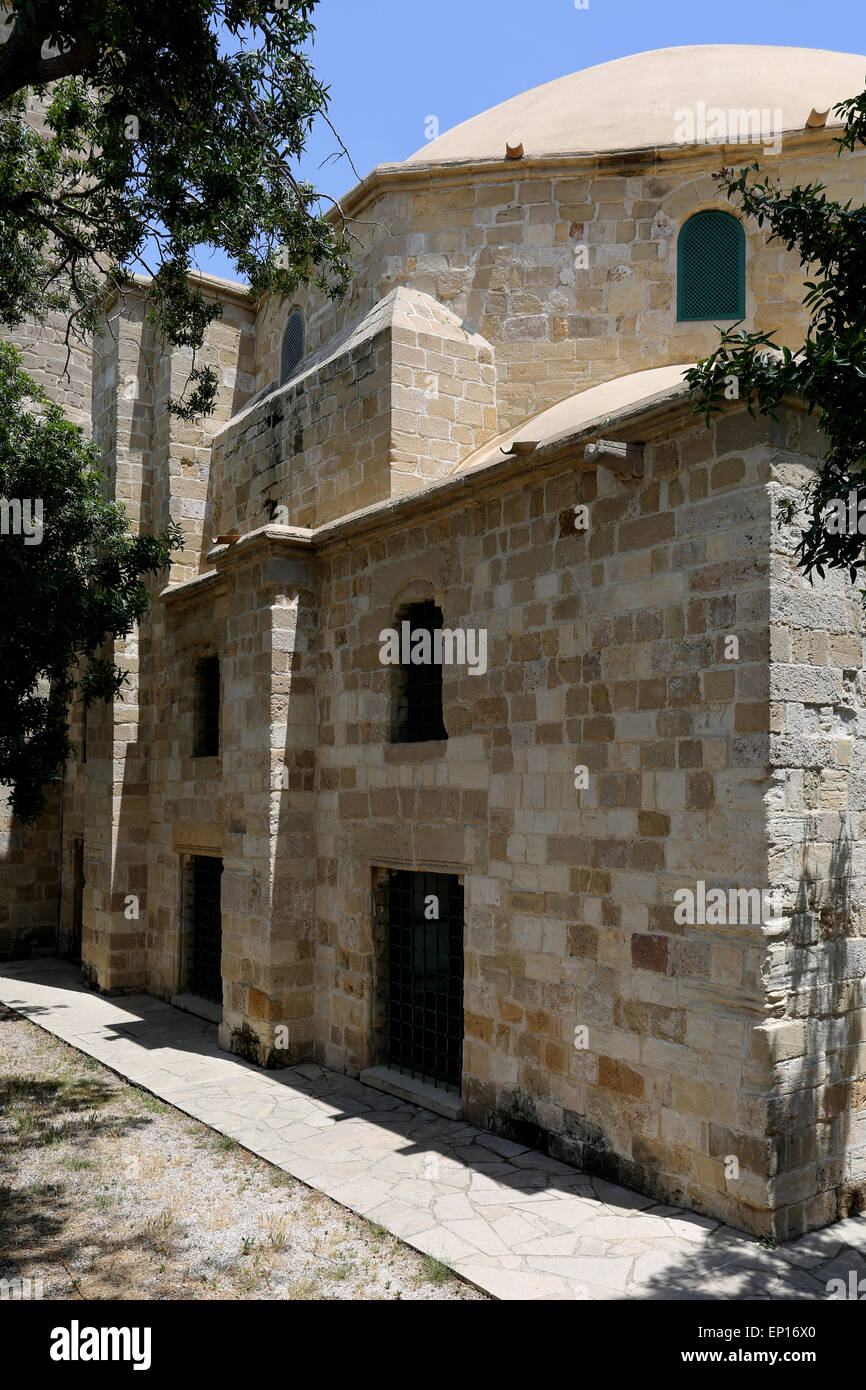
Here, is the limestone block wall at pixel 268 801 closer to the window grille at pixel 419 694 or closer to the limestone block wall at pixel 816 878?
the window grille at pixel 419 694

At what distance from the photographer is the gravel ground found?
4707 mm

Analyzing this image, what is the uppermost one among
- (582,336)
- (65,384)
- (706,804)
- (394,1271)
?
(65,384)

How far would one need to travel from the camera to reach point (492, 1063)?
6.59 m

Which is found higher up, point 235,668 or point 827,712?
point 235,668

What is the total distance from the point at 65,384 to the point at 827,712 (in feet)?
44.1

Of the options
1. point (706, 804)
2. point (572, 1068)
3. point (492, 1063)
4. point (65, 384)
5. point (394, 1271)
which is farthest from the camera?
point (65, 384)

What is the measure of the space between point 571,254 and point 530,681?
4500mm

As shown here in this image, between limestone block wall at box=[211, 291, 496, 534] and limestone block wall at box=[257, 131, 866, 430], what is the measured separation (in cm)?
36

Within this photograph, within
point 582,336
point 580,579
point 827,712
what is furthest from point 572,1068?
point 582,336

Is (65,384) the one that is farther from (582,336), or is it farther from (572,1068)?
(572,1068)

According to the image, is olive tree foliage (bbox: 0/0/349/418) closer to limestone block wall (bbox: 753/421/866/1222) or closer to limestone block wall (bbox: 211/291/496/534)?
limestone block wall (bbox: 211/291/496/534)

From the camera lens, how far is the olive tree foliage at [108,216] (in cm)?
623

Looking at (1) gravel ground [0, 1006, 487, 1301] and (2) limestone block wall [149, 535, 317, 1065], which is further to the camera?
(2) limestone block wall [149, 535, 317, 1065]

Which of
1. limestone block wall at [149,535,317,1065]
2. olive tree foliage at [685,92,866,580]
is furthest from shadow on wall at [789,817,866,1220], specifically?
limestone block wall at [149,535,317,1065]
